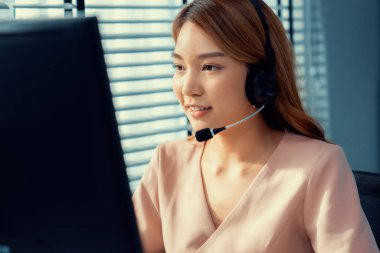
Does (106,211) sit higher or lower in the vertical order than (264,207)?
higher

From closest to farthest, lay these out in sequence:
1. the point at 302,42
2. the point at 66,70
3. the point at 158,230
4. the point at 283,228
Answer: the point at 66,70 → the point at 283,228 → the point at 158,230 → the point at 302,42

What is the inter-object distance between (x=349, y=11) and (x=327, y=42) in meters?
0.26

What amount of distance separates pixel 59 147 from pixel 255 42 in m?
0.74

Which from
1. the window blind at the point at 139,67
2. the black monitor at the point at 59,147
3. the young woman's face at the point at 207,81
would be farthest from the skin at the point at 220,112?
the window blind at the point at 139,67

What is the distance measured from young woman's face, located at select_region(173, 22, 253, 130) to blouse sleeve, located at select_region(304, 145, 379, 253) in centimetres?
22

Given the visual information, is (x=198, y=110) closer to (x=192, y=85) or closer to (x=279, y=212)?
(x=192, y=85)

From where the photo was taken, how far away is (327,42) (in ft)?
11.1

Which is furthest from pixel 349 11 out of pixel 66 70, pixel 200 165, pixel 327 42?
pixel 66 70

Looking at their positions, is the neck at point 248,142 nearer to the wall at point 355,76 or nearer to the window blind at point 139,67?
the window blind at point 139,67

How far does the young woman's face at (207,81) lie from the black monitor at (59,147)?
645 millimetres

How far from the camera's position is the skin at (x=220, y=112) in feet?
4.28

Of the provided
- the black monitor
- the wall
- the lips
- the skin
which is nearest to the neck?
the skin

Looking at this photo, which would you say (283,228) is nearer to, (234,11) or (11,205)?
(234,11)

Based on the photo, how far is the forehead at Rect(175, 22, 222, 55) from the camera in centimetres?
130
